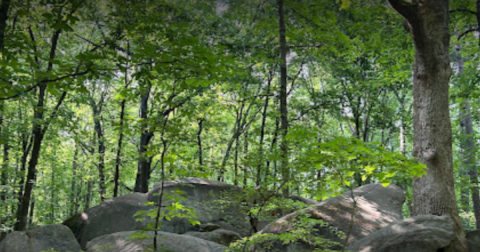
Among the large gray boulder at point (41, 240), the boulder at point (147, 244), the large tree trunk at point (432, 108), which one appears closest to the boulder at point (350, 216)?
the large tree trunk at point (432, 108)

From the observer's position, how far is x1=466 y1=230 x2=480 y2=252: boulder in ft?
15.7

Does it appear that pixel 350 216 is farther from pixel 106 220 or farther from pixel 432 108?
pixel 106 220

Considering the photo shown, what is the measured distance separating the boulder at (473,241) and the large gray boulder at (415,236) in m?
0.72

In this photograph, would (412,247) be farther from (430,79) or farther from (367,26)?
(367,26)

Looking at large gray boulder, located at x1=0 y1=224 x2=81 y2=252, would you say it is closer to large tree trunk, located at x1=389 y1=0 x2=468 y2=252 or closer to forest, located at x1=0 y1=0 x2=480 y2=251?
forest, located at x1=0 y1=0 x2=480 y2=251

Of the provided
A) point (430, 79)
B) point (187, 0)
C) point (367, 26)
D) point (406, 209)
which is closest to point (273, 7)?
point (367, 26)

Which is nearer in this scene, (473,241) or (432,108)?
(473,241)

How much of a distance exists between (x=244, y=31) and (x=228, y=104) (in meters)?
4.72

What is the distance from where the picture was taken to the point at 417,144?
540 centimetres

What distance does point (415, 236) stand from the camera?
4.27m

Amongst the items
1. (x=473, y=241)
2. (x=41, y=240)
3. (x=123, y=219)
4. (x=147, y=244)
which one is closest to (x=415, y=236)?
(x=473, y=241)

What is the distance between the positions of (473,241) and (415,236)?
1.41 m

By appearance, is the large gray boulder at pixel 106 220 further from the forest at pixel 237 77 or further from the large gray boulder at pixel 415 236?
the large gray boulder at pixel 415 236

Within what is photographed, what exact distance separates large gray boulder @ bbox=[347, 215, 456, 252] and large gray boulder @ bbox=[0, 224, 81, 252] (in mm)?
5998
